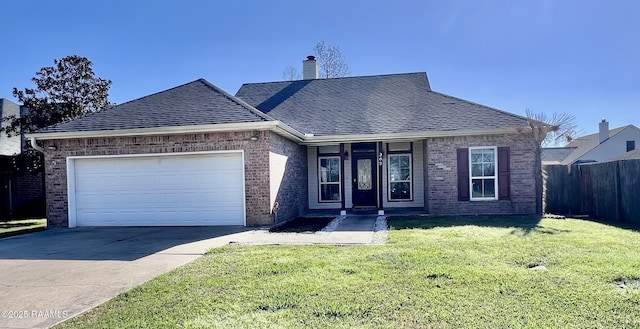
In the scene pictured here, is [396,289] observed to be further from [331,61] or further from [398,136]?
[331,61]

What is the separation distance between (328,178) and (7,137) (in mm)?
14901

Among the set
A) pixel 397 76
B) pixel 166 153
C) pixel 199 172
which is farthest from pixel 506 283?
pixel 397 76

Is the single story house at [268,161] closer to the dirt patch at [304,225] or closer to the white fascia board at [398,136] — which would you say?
the white fascia board at [398,136]

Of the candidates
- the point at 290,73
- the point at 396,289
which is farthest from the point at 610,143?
the point at 396,289

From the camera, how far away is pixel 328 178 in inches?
547

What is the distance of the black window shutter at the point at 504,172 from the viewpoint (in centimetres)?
1133

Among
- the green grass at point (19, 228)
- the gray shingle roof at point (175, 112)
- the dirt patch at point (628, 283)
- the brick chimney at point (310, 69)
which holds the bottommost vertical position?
the green grass at point (19, 228)

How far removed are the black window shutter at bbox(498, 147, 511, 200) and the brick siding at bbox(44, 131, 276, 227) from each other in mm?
6425

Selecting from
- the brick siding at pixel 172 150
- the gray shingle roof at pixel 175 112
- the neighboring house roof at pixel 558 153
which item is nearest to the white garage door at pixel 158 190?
the brick siding at pixel 172 150

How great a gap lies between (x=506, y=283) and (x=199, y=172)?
815cm

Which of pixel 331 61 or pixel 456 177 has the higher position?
pixel 331 61

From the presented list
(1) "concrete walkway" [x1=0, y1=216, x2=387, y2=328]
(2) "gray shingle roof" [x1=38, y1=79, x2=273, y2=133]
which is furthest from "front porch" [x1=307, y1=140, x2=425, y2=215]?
(2) "gray shingle roof" [x1=38, y1=79, x2=273, y2=133]

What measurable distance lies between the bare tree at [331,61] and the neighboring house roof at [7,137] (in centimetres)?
1767

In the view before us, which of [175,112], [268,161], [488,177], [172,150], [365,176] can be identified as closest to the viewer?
[268,161]
